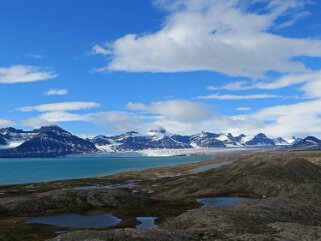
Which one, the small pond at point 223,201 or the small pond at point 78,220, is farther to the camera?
the small pond at point 223,201

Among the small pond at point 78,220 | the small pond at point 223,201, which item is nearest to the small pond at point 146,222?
the small pond at point 78,220

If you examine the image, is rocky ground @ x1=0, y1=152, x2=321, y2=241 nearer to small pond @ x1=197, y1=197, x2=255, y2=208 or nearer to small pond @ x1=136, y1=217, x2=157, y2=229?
small pond @ x1=136, y1=217, x2=157, y2=229

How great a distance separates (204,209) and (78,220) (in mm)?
27976

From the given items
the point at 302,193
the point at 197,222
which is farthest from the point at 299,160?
the point at 197,222

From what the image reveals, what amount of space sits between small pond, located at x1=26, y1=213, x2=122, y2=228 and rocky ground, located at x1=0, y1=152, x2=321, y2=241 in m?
2.61

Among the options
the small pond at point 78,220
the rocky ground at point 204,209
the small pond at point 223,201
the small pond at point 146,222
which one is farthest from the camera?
the small pond at point 223,201

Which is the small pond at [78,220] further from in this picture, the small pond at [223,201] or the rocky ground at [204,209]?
the small pond at [223,201]

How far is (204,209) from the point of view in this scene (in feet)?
277

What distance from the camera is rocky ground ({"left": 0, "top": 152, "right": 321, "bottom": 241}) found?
214 feet

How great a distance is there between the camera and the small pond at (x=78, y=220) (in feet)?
290

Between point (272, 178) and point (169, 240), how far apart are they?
282ft

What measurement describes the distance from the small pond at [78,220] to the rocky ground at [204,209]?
8.57 feet

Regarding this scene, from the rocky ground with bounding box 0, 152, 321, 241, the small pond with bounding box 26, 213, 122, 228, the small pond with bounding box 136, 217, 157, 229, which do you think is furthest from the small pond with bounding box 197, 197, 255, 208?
the small pond with bounding box 26, 213, 122, 228

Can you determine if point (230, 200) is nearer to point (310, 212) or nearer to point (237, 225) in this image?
point (310, 212)
